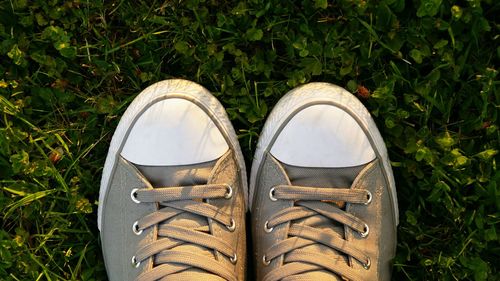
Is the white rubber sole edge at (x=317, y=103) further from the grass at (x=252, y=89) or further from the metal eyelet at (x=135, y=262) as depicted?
the metal eyelet at (x=135, y=262)

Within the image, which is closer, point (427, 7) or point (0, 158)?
point (427, 7)

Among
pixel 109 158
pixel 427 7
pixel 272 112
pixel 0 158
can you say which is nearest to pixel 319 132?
pixel 272 112

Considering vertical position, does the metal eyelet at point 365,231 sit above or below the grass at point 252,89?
below

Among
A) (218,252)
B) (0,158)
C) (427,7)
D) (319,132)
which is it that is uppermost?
(427,7)

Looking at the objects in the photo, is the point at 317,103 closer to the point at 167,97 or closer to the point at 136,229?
the point at 167,97

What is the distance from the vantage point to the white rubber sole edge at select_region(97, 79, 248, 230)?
1961 millimetres

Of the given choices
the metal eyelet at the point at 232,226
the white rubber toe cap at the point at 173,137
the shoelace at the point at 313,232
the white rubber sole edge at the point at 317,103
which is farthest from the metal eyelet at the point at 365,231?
the white rubber toe cap at the point at 173,137

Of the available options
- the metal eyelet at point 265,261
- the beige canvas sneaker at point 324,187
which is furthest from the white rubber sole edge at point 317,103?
the metal eyelet at point 265,261

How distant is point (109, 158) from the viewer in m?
2.01

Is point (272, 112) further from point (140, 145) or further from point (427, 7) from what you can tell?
point (427, 7)

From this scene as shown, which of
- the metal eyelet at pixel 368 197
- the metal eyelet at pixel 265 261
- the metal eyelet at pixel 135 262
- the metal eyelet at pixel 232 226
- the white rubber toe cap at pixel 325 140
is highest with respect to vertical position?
the white rubber toe cap at pixel 325 140

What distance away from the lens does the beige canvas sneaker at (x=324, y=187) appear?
1904 mm

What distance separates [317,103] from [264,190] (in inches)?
12.2

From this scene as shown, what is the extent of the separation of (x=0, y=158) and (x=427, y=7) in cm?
139
